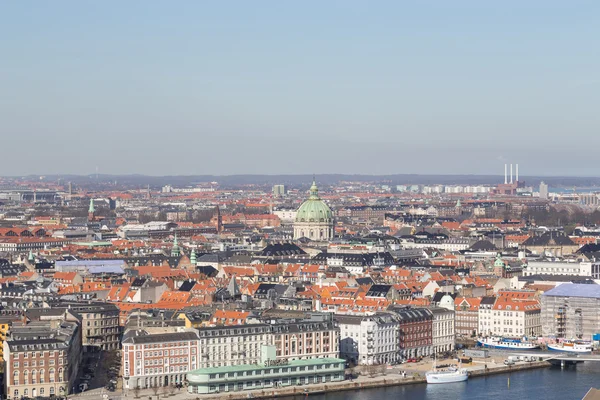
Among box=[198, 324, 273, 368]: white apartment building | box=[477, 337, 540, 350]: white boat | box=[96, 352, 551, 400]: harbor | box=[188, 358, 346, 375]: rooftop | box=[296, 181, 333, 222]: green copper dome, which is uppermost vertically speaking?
box=[296, 181, 333, 222]: green copper dome

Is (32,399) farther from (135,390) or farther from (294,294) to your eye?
(294,294)

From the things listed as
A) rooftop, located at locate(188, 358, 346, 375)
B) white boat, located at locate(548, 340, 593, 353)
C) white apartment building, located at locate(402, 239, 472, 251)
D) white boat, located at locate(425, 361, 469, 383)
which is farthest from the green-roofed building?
white apartment building, located at locate(402, 239, 472, 251)

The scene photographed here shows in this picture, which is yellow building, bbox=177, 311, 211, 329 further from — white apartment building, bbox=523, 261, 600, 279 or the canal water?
white apartment building, bbox=523, 261, 600, 279

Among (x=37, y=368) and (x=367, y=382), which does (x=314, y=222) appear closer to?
(x=367, y=382)

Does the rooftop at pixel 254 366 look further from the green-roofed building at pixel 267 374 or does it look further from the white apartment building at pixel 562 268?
the white apartment building at pixel 562 268

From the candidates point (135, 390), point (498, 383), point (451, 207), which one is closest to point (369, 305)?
point (498, 383)

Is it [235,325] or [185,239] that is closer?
[235,325]

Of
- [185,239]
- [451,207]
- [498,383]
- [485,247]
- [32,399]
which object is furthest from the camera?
[451,207]
